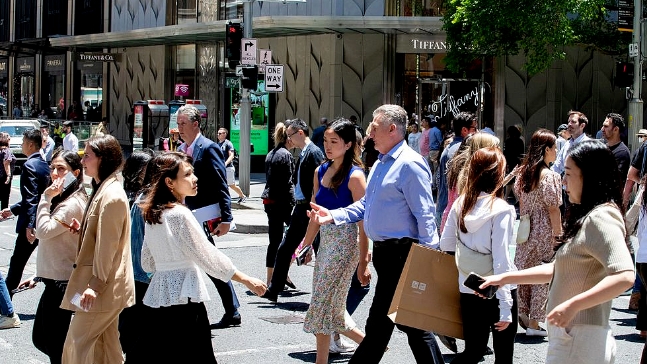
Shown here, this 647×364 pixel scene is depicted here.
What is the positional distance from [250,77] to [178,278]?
1556 centimetres

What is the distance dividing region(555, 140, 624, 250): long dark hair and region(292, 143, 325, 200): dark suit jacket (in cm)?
562

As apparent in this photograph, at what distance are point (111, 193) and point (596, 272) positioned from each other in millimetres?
2907

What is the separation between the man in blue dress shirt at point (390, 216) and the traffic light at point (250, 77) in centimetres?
1460

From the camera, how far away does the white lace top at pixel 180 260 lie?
223 inches

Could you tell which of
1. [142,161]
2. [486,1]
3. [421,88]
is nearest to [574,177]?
[142,161]

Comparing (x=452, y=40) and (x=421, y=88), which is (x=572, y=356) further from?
(x=421, y=88)

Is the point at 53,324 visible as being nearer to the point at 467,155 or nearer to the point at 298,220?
the point at 467,155

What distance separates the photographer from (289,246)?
10109 millimetres

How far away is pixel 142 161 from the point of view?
759cm

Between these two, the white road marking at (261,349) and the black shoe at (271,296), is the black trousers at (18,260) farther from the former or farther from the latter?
the white road marking at (261,349)

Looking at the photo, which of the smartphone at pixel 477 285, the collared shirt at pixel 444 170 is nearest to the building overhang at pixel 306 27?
the collared shirt at pixel 444 170

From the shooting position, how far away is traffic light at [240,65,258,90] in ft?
68.8

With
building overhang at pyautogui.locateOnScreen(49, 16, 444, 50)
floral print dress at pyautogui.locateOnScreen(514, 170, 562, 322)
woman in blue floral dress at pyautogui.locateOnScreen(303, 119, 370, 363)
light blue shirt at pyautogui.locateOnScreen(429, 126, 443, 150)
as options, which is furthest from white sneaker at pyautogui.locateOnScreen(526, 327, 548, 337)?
building overhang at pyautogui.locateOnScreen(49, 16, 444, 50)

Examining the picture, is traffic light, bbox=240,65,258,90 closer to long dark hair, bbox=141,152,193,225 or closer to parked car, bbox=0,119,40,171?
parked car, bbox=0,119,40,171
